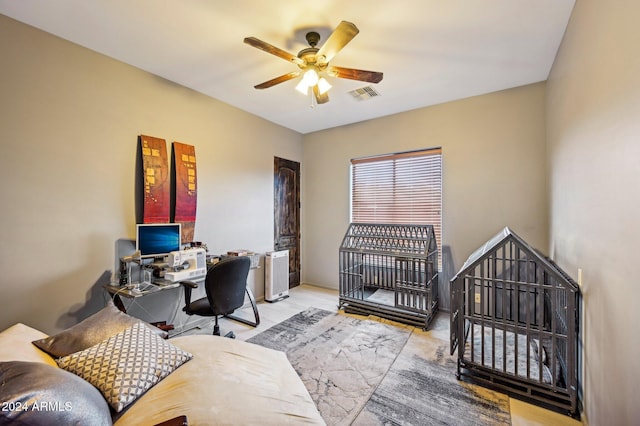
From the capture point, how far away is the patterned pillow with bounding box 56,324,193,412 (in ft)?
3.97

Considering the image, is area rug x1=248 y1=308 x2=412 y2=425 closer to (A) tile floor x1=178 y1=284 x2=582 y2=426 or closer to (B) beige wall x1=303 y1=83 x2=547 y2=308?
(A) tile floor x1=178 y1=284 x2=582 y2=426

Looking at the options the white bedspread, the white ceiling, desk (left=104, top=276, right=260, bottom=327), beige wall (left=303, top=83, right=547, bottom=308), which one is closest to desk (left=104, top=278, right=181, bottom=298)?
desk (left=104, top=276, right=260, bottom=327)

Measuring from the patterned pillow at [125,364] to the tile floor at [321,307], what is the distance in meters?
1.64

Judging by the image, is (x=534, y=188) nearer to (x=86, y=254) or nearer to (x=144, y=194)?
(x=144, y=194)

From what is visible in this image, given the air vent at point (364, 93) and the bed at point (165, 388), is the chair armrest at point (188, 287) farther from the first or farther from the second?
the air vent at point (364, 93)

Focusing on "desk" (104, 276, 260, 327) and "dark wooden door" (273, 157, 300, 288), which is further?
"dark wooden door" (273, 157, 300, 288)

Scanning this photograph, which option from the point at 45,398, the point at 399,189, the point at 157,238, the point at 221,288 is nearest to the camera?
the point at 45,398

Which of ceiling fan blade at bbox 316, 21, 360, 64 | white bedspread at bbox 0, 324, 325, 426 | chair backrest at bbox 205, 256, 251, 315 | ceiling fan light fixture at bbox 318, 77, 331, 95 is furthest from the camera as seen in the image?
chair backrest at bbox 205, 256, 251, 315

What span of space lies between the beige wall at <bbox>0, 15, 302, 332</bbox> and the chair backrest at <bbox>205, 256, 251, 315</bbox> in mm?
1049

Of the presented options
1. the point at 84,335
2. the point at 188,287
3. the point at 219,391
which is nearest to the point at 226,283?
the point at 188,287

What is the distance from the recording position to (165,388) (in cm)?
128

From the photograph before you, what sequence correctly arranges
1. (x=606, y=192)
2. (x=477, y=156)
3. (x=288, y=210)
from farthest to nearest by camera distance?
(x=288, y=210), (x=477, y=156), (x=606, y=192)

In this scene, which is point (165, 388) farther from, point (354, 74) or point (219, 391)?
point (354, 74)

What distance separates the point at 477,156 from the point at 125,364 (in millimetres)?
4087
